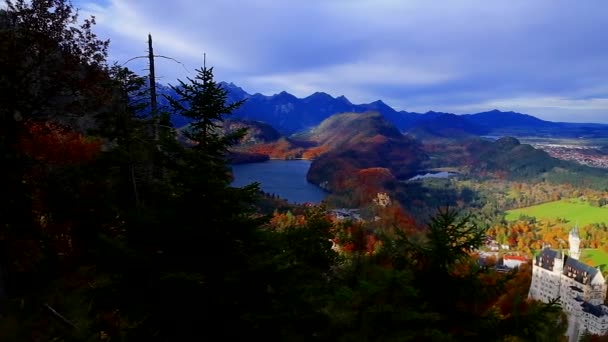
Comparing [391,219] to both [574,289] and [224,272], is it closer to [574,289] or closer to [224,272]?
[574,289]

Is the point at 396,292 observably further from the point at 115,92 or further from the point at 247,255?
the point at 115,92

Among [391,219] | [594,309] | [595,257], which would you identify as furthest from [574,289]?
[391,219]

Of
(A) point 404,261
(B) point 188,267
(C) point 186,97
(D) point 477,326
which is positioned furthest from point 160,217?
(D) point 477,326

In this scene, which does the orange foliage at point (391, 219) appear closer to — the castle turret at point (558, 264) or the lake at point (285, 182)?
the lake at point (285, 182)

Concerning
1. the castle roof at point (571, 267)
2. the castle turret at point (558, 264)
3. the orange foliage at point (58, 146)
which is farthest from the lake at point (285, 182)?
the orange foliage at point (58, 146)

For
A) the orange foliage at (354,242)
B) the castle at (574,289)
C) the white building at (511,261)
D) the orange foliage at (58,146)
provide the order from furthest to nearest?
the white building at (511,261) < the castle at (574,289) < the orange foliage at (354,242) < the orange foliage at (58,146)
